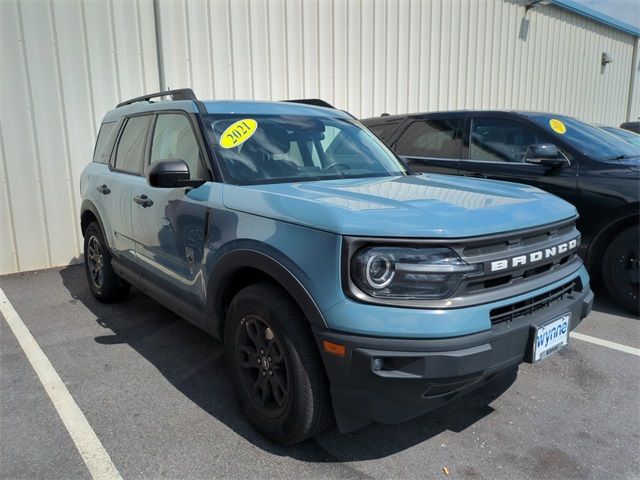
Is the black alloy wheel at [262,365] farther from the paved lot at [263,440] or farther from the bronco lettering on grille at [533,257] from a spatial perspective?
the bronco lettering on grille at [533,257]

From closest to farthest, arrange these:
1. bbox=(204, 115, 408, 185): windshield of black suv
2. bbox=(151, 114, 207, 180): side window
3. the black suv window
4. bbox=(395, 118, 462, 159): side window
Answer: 1. bbox=(204, 115, 408, 185): windshield of black suv
2. bbox=(151, 114, 207, 180): side window
3. bbox=(395, 118, 462, 159): side window
4. the black suv window

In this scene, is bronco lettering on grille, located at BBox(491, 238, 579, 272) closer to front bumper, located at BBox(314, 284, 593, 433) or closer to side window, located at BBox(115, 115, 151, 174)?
front bumper, located at BBox(314, 284, 593, 433)

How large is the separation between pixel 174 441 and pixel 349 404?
108 centimetres

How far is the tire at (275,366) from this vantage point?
7.30 feet

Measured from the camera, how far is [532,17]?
1199 cm

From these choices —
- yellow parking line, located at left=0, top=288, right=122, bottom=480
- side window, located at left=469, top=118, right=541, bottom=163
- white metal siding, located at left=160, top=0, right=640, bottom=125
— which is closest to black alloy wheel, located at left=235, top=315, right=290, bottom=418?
yellow parking line, located at left=0, top=288, right=122, bottom=480

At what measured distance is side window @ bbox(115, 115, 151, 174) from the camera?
3.98 metres

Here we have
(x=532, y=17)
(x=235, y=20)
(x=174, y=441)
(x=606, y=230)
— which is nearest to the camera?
(x=174, y=441)

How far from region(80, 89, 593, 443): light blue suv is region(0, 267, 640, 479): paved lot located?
Answer: 28 cm

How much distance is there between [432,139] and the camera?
5676 mm

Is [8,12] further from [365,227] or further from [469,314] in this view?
[469,314]

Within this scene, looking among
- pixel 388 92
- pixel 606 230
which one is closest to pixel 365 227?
pixel 606 230

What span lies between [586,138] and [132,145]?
4279mm

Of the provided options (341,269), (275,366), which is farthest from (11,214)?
(341,269)
